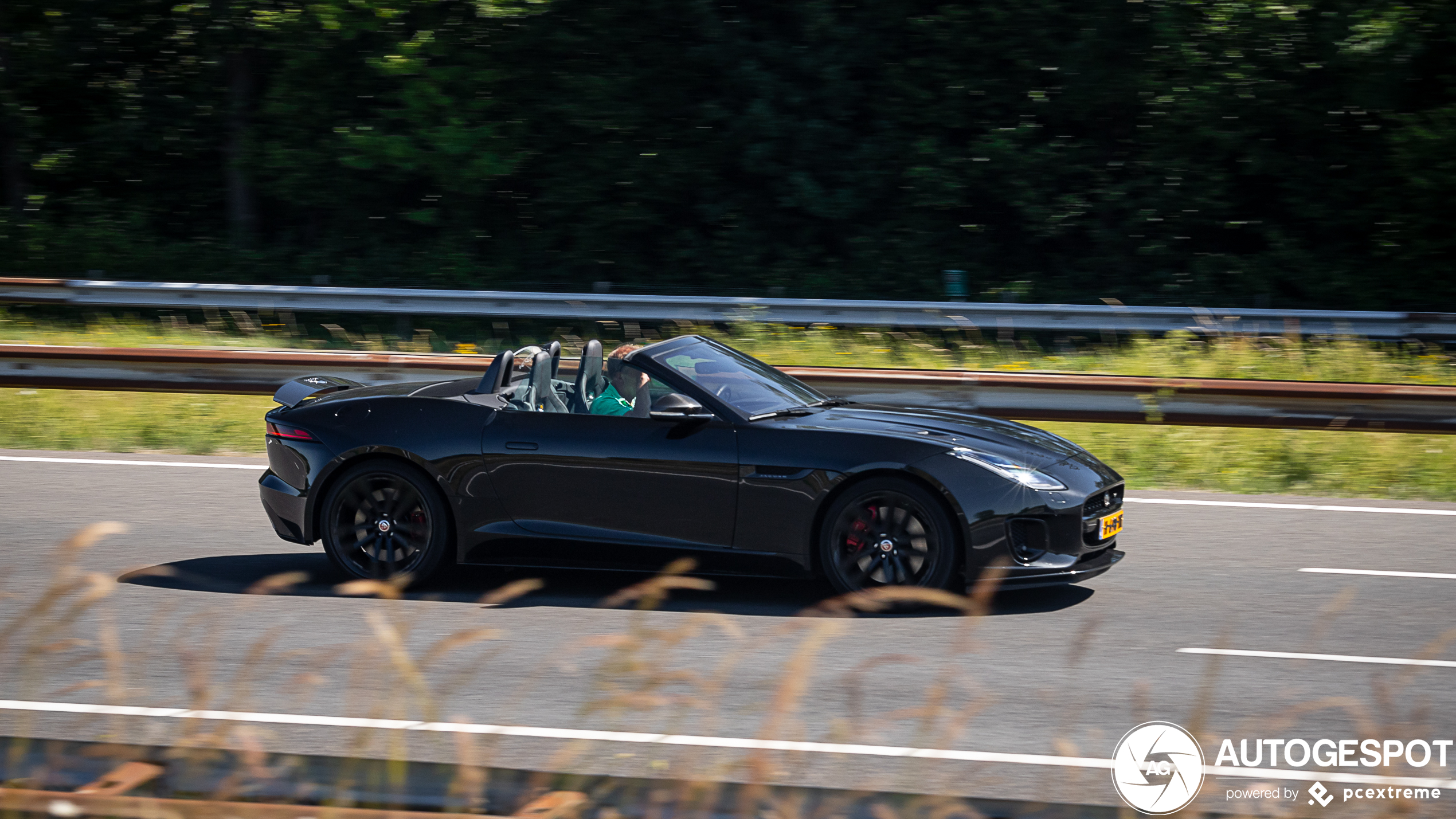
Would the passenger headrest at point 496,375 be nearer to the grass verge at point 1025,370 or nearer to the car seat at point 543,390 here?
the car seat at point 543,390

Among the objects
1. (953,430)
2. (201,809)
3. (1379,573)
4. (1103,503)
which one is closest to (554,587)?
(953,430)

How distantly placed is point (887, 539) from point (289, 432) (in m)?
3.16

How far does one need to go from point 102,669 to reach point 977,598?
397cm

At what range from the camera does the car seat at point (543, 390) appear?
731 centimetres

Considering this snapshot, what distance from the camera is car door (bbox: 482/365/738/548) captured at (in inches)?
269

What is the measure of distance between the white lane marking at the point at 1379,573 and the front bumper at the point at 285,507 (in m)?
5.18

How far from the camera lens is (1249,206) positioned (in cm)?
2106

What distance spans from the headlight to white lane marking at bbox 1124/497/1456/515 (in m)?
2.96

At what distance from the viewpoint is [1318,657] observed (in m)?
5.98

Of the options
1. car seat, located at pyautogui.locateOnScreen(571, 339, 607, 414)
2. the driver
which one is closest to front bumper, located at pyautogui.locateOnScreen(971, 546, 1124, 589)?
the driver

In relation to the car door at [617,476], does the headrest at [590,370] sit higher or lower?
higher

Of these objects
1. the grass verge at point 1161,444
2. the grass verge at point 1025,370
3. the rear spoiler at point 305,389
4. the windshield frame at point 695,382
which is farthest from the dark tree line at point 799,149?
the rear spoiler at point 305,389

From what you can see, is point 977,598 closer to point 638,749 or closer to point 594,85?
point 638,749

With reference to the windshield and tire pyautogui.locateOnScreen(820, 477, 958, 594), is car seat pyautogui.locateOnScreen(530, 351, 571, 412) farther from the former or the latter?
tire pyautogui.locateOnScreen(820, 477, 958, 594)
